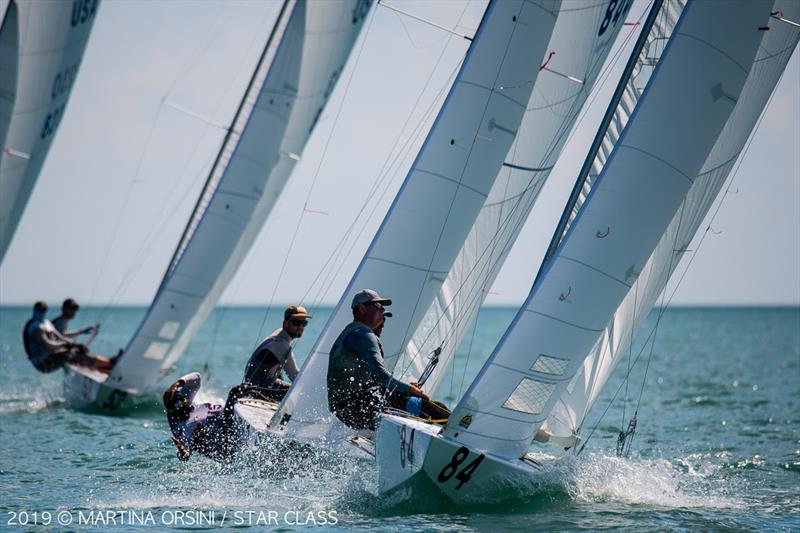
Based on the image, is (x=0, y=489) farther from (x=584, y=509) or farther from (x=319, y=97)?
(x=319, y=97)

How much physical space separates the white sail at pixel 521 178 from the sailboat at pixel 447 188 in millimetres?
21

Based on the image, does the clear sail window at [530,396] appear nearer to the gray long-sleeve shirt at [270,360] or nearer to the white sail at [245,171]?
the gray long-sleeve shirt at [270,360]

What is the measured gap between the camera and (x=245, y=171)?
14.0 metres

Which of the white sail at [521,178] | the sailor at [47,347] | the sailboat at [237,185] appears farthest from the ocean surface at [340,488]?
the sailor at [47,347]

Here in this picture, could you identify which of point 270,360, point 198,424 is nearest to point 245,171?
point 270,360

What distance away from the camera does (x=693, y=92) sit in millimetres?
7160

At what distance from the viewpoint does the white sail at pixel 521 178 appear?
31.5 ft

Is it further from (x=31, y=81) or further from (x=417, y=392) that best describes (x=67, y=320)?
(x=417, y=392)

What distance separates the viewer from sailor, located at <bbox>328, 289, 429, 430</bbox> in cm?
743

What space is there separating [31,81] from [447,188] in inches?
248

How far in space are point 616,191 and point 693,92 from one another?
859 millimetres

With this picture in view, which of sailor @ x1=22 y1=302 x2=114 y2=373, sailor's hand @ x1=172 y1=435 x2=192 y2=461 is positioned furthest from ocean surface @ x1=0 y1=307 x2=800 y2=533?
sailor @ x1=22 y1=302 x2=114 y2=373

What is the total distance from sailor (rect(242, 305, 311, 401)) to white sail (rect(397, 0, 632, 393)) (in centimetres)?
102

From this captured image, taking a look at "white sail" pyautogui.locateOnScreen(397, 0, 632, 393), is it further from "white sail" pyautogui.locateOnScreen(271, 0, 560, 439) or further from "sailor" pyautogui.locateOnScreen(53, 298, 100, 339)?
"sailor" pyautogui.locateOnScreen(53, 298, 100, 339)
